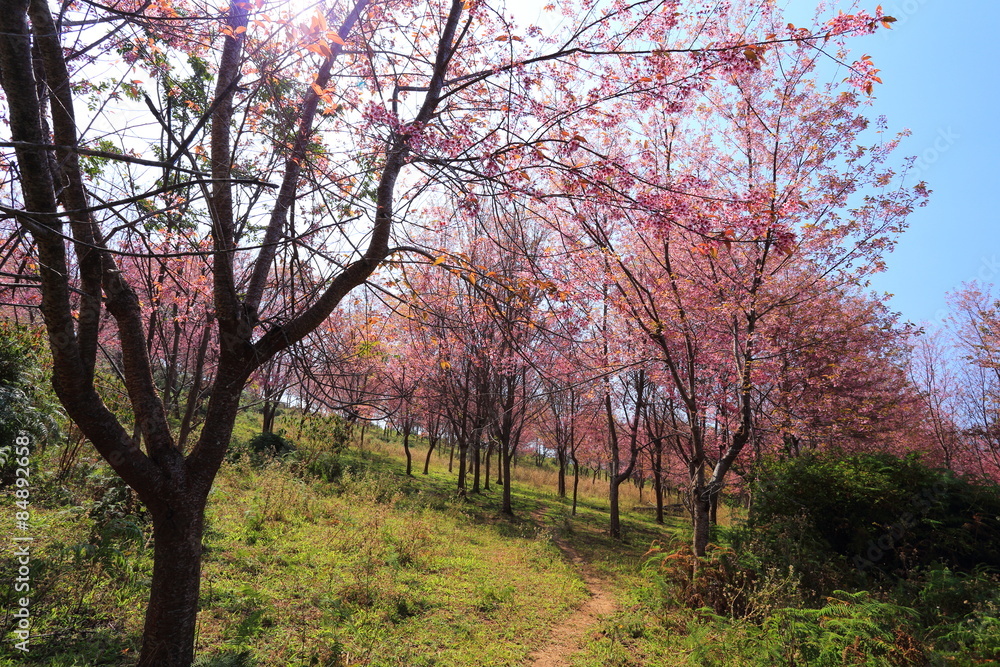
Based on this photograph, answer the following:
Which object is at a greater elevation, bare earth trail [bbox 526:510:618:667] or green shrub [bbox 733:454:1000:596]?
green shrub [bbox 733:454:1000:596]

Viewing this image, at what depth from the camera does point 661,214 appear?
3.42 m

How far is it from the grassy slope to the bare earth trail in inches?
5.8

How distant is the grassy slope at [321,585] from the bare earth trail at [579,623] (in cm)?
15

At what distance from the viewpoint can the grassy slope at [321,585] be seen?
388 cm

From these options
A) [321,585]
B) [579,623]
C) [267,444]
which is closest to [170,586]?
[321,585]

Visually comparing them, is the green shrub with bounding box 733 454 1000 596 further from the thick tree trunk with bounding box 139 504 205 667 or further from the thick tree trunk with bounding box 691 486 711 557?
the thick tree trunk with bounding box 139 504 205 667

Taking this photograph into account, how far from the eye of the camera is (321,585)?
17.7ft

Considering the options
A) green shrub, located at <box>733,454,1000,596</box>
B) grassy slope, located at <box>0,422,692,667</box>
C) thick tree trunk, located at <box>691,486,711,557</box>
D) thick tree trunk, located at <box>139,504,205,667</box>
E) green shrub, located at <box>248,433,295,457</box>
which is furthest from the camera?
green shrub, located at <box>248,433,295,457</box>

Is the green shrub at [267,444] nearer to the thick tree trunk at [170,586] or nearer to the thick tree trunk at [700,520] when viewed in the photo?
the thick tree trunk at [170,586]

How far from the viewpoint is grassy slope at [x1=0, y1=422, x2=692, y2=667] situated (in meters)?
3.88

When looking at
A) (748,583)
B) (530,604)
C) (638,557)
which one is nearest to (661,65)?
(748,583)

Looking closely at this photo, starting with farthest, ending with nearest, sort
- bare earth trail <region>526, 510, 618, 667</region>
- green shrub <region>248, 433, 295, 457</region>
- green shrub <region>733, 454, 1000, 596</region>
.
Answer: green shrub <region>248, 433, 295, 457</region>, green shrub <region>733, 454, 1000, 596</region>, bare earth trail <region>526, 510, 618, 667</region>

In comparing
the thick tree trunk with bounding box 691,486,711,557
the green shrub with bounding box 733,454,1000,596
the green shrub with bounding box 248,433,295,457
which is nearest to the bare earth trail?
the thick tree trunk with bounding box 691,486,711,557

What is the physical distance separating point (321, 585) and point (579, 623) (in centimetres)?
345
